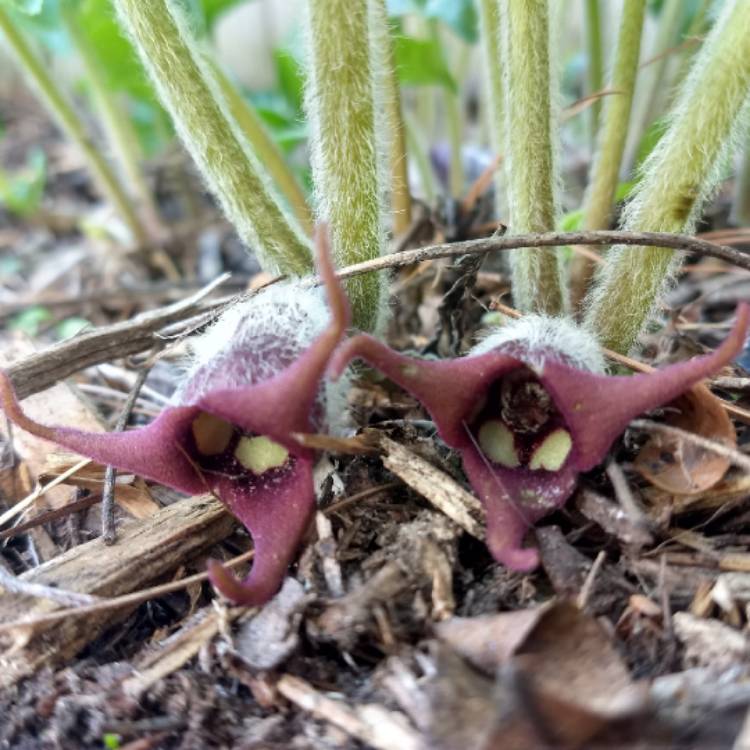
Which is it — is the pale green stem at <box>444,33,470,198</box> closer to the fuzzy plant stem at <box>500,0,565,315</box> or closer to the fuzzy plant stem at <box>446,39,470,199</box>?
the fuzzy plant stem at <box>446,39,470,199</box>

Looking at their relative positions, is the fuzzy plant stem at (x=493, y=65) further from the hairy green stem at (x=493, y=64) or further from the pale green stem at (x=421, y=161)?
the pale green stem at (x=421, y=161)

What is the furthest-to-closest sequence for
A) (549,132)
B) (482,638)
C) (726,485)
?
(549,132), (726,485), (482,638)

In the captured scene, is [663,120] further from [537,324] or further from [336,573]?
[336,573]

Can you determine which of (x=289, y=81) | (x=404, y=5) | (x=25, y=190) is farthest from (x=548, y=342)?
(x=25, y=190)

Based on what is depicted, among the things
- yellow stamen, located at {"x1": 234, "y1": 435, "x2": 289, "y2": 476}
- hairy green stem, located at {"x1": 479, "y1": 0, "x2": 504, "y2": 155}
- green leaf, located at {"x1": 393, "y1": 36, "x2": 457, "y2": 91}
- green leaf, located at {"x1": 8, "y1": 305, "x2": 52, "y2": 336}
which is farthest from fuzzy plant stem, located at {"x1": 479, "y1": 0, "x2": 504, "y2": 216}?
green leaf, located at {"x1": 8, "y1": 305, "x2": 52, "y2": 336}

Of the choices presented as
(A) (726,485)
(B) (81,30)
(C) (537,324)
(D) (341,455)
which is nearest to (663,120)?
(C) (537,324)

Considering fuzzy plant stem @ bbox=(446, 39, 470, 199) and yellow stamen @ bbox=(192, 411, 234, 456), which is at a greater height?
yellow stamen @ bbox=(192, 411, 234, 456)

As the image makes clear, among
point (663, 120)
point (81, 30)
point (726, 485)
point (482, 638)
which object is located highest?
point (81, 30)
